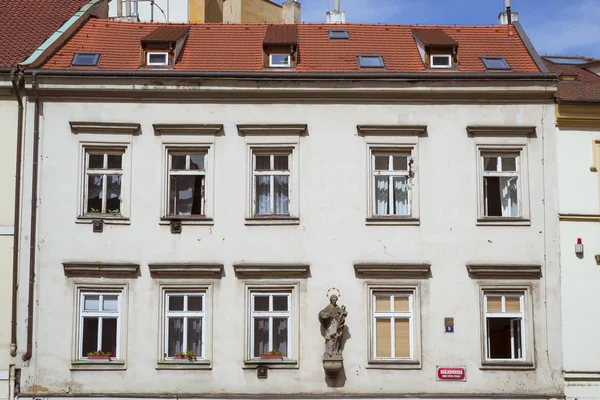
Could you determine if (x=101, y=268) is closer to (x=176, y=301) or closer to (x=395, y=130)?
(x=176, y=301)

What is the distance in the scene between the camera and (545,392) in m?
19.7

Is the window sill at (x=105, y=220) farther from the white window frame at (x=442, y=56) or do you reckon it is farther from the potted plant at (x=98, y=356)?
the white window frame at (x=442, y=56)

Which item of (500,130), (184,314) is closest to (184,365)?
(184,314)

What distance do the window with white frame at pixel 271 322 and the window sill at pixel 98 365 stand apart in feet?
9.02

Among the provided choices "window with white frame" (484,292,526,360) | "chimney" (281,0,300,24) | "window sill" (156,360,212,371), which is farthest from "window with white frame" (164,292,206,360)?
"chimney" (281,0,300,24)

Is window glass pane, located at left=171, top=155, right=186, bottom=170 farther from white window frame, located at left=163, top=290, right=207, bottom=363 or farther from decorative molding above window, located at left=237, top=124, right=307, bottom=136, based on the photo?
white window frame, located at left=163, top=290, right=207, bottom=363

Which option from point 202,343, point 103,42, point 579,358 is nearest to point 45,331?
point 202,343

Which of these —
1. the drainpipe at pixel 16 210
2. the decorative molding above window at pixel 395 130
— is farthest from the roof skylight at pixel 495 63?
the drainpipe at pixel 16 210

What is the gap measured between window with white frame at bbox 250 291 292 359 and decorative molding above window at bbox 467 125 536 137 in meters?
5.18

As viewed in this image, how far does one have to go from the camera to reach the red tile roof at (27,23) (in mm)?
21875

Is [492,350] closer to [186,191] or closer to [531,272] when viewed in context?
[531,272]

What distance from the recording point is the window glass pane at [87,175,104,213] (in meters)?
20.4

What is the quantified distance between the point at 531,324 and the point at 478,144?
3891mm

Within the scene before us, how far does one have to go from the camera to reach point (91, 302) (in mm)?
20125
